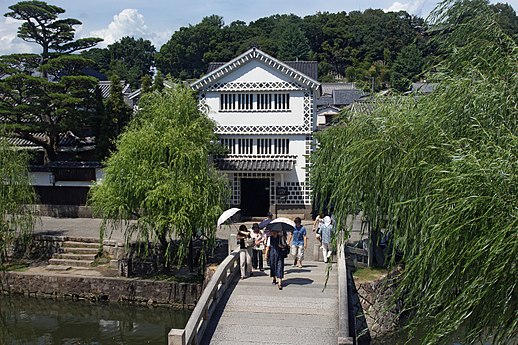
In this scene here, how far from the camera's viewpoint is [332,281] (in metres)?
14.7

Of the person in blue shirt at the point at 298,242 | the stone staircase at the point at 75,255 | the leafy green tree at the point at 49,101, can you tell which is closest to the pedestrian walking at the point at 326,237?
the person in blue shirt at the point at 298,242

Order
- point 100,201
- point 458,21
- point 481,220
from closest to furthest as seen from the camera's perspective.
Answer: point 481,220 < point 458,21 < point 100,201

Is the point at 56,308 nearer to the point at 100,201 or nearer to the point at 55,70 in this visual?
the point at 100,201

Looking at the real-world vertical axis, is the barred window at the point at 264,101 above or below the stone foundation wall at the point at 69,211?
above

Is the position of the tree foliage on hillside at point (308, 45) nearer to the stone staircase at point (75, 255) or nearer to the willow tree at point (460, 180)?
the stone staircase at point (75, 255)

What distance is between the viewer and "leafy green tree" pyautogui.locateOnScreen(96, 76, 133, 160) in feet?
94.3

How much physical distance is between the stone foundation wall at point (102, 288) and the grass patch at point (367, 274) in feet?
18.1

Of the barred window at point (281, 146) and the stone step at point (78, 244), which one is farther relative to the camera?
the barred window at point (281, 146)

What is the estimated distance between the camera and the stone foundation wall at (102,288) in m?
19.3

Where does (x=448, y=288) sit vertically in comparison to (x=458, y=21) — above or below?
below

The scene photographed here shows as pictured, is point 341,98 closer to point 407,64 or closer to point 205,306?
point 407,64

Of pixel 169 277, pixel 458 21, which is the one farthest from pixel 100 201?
pixel 458 21

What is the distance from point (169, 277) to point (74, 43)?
15.3m

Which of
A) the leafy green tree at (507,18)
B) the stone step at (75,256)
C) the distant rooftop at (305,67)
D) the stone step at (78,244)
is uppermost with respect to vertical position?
the distant rooftop at (305,67)
